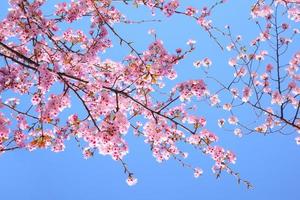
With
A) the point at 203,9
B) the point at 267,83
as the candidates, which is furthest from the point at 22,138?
the point at 267,83

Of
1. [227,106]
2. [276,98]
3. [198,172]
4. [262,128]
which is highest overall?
[227,106]

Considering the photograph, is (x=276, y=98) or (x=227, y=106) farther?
(x=227, y=106)

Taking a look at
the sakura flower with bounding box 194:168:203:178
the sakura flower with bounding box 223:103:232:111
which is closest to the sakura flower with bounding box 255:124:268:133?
the sakura flower with bounding box 223:103:232:111

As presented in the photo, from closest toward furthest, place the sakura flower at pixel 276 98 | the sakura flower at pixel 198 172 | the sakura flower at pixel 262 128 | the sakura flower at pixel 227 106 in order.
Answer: the sakura flower at pixel 198 172
the sakura flower at pixel 276 98
the sakura flower at pixel 262 128
the sakura flower at pixel 227 106

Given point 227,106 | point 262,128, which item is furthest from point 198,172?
point 227,106

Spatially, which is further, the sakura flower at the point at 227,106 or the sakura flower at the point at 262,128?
the sakura flower at the point at 227,106

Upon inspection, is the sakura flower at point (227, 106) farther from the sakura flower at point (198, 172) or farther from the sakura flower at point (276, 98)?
the sakura flower at point (198, 172)

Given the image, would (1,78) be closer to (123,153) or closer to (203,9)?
(123,153)

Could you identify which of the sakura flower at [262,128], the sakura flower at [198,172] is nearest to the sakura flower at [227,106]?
the sakura flower at [262,128]

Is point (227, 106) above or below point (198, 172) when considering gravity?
above

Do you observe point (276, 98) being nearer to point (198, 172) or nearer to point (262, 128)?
point (262, 128)

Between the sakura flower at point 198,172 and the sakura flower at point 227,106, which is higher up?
the sakura flower at point 227,106

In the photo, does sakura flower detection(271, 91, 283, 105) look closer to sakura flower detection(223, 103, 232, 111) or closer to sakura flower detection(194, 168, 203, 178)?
sakura flower detection(223, 103, 232, 111)

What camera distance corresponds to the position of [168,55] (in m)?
8.44
